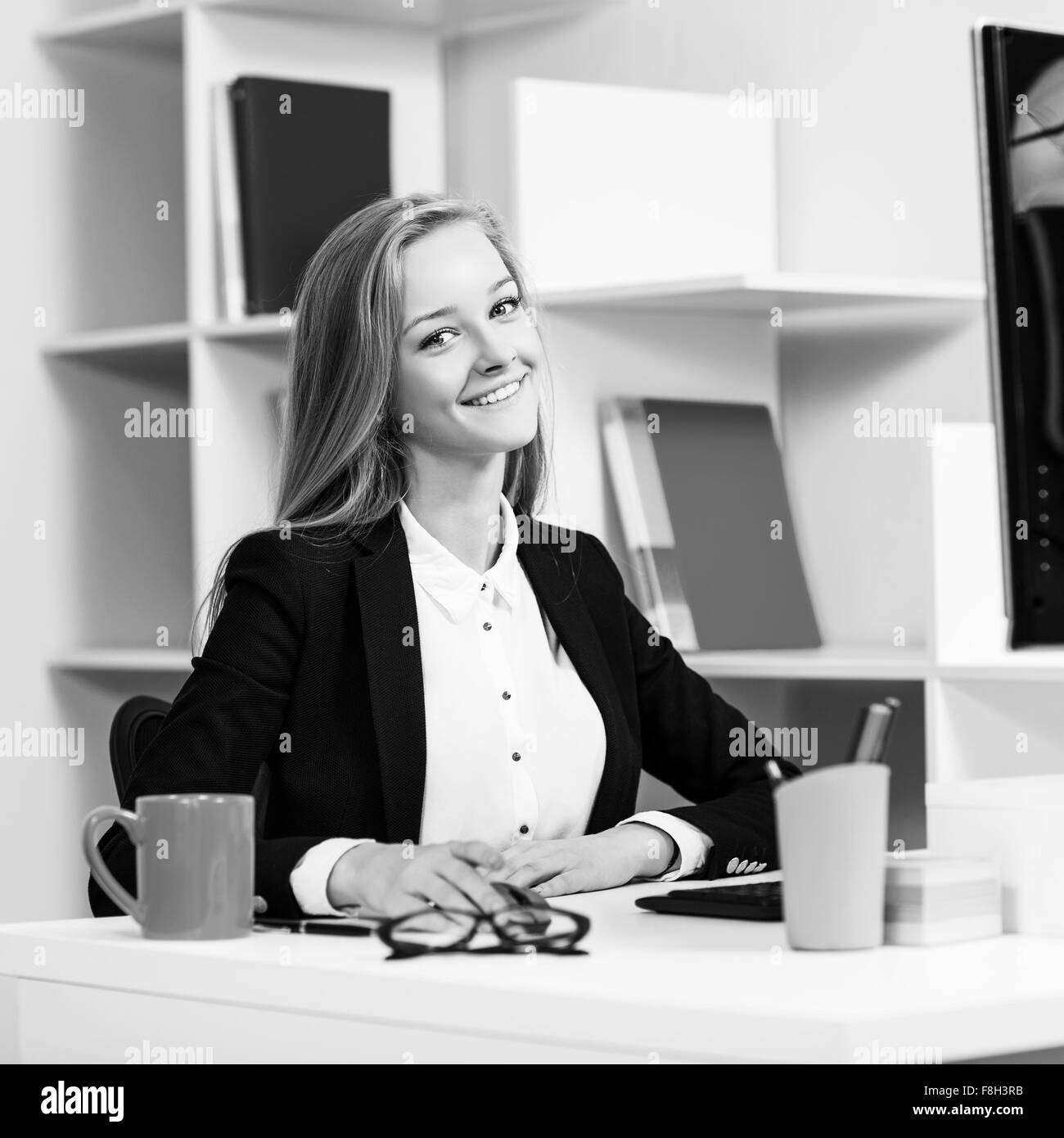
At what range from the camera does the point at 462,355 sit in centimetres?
179

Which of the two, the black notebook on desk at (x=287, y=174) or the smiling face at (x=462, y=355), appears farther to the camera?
the black notebook on desk at (x=287, y=174)

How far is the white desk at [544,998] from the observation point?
37.0 inches

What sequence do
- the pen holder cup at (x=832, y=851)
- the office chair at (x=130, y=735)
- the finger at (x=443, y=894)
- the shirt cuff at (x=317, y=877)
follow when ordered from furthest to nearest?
the office chair at (x=130, y=735) < the shirt cuff at (x=317, y=877) < the finger at (x=443, y=894) < the pen holder cup at (x=832, y=851)

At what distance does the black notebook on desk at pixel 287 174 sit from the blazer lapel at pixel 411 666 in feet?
2.94

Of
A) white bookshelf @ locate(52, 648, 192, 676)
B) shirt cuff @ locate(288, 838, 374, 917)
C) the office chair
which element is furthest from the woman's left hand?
white bookshelf @ locate(52, 648, 192, 676)

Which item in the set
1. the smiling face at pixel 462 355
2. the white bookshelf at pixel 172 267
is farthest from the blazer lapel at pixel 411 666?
the white bookshelf at pixel 172 267

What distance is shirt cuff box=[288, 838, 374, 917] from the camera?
1342mm

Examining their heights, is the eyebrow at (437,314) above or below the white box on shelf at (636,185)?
below

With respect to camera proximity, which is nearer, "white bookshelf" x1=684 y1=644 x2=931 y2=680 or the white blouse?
the white blouse

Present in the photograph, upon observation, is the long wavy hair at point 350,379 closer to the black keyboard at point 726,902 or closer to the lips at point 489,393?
the lips at point 489,393

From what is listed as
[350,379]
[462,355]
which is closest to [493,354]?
[462,355]

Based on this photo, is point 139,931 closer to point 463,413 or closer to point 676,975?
point 676,975

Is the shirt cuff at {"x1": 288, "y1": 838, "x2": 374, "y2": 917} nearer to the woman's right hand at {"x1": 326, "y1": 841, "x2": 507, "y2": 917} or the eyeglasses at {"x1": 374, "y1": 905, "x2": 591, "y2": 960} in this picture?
the woman's right hand at {"x1": 326, "y1": 841, "x2": 507, "y2": 917}

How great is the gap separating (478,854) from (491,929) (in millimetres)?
108
